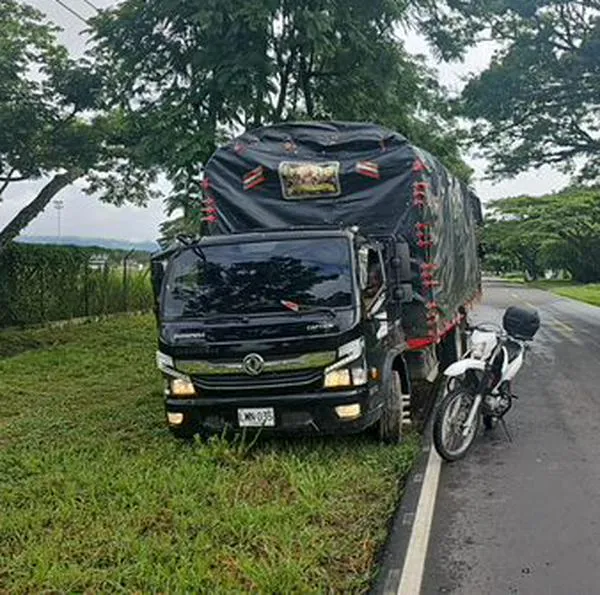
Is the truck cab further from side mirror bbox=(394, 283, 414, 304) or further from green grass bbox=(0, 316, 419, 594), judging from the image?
green grass bbox=(0, 316, 419, 594)

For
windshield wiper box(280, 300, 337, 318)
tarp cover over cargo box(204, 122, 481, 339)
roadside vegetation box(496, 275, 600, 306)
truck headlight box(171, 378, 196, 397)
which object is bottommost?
roadside vegetation box(496, 275, 600, 306)

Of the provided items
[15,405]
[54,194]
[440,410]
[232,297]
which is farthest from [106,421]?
[54,194]

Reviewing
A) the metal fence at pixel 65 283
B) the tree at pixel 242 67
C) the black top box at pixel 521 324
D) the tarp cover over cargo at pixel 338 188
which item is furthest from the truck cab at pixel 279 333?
the metal fence at pixel 65 283

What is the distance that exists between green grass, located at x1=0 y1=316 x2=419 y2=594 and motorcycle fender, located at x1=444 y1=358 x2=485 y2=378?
2.44 feet

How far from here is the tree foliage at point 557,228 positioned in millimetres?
42469

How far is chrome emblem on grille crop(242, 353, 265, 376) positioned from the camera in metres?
5.76

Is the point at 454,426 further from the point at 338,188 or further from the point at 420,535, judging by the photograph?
the point at 338,188

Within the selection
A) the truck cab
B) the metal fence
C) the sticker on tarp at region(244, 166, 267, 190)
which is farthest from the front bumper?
the metal fence

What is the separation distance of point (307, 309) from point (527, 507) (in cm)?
222

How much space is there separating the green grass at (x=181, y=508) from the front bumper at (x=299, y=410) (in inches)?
8.6

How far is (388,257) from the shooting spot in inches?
265

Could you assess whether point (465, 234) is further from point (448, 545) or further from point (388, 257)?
point (448, 545)

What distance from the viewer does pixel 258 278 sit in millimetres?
6250

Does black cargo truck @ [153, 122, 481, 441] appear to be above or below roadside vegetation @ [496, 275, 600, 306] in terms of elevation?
above
